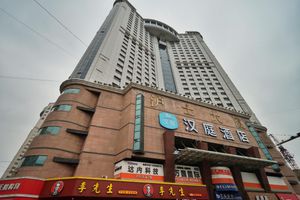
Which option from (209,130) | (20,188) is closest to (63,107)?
(20,188)

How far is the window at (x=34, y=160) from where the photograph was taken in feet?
60.9

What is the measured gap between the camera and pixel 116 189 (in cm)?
1493

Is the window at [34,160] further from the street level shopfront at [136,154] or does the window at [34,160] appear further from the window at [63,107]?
the window at [63,107]

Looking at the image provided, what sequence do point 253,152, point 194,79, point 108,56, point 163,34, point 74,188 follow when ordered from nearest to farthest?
point 74,188, point 253,152, point 108,56, point 194,79, point 163,34

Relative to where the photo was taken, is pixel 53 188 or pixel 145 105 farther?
pixel 145 105

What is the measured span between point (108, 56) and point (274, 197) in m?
41.8

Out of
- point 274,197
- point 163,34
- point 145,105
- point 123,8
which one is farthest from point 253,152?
point 163,34

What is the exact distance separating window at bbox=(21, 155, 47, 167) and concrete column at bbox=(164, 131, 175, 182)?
14.2 metres

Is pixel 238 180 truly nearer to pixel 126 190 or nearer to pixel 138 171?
pixel 138 171

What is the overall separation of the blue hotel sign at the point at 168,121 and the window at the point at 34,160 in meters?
15.4

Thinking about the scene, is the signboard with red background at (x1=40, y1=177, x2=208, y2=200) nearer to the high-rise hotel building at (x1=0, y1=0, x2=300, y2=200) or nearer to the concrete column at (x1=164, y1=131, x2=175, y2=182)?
the high-rise hotel building at (x1=0, y1=0, x2=300, y2=200)

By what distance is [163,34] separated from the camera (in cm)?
8962

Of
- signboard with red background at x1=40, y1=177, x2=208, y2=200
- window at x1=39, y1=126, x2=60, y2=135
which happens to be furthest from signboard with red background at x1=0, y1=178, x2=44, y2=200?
window at x1=39, y1=126, x2=60, y2=135

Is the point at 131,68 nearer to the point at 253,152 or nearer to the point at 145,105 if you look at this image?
the point at 145,105
